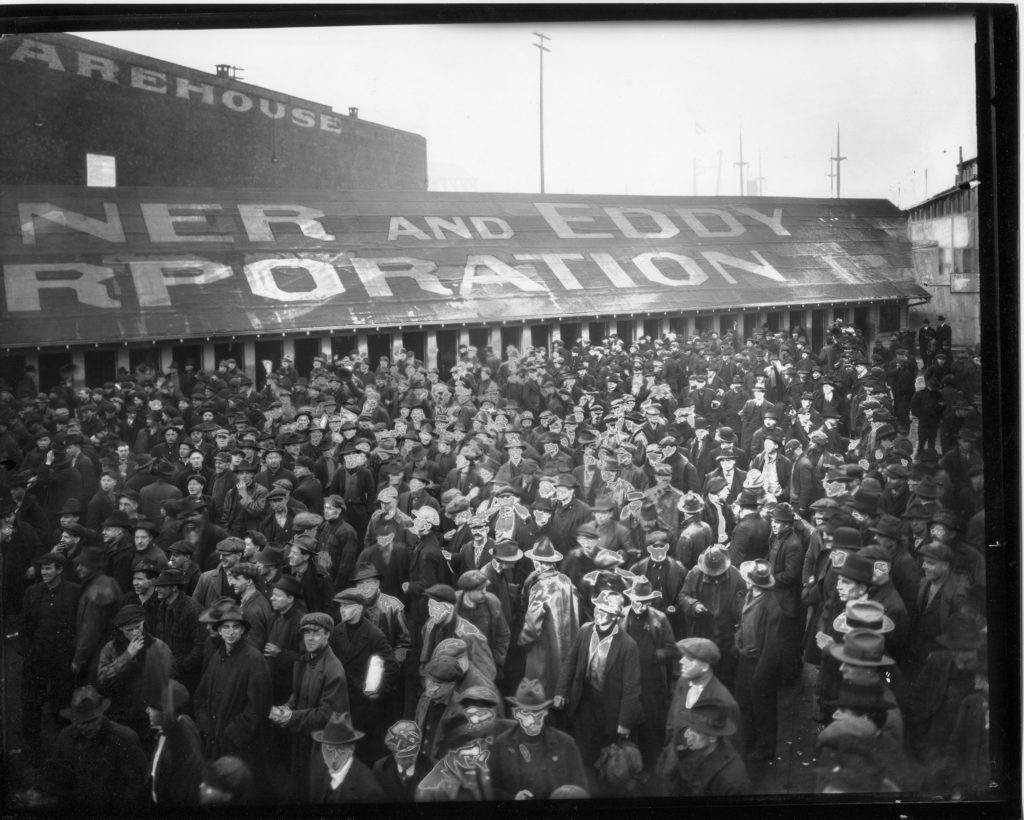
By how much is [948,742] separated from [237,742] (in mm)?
4912

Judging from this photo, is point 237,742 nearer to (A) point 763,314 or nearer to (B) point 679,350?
(B) point 679,350

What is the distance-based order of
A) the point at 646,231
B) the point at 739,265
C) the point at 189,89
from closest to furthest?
the point at 189,89 → the point at 646,231 → the point at 739,265

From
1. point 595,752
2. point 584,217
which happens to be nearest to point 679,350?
point 584,217

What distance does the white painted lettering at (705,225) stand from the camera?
6.38 meters

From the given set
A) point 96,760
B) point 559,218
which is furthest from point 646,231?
Result: point 96,760

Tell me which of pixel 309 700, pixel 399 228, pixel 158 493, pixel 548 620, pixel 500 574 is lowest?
pixel 309 700

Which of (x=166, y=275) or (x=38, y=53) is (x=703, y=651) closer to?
(x=166, y=275)

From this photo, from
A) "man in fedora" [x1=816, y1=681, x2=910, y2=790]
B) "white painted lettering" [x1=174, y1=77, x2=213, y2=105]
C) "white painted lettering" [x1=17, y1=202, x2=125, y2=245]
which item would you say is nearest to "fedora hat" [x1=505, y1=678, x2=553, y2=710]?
Result: "man in fedora" [x1=816, y1=681, x2=910, y2=790]

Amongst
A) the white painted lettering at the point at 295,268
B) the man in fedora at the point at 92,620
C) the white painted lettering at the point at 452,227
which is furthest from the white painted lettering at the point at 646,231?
the man in fedora at the point at 92,620

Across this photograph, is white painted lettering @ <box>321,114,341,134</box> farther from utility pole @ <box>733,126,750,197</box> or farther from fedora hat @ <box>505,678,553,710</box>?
fedora hat @ <box>505,678,553,710</box>

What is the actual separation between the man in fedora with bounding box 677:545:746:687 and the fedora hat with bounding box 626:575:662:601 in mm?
206

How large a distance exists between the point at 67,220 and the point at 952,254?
679 cm

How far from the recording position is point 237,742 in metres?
5.34

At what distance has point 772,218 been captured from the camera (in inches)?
256
